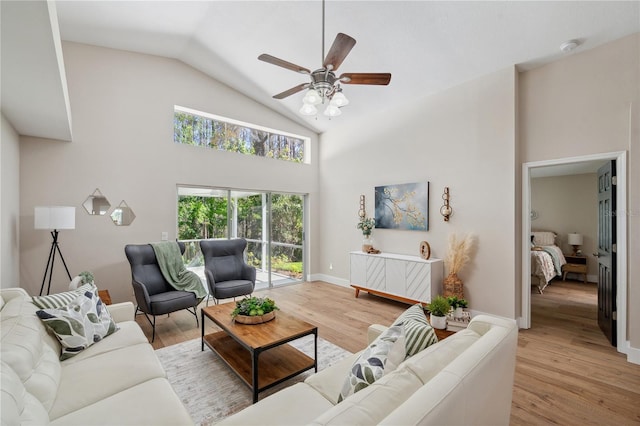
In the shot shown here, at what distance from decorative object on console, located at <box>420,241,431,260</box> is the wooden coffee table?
246cm

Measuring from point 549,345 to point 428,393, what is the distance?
3.20m

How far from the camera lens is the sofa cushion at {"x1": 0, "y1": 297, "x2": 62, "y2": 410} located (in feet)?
4.45

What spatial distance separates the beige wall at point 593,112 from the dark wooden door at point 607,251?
0.66ft

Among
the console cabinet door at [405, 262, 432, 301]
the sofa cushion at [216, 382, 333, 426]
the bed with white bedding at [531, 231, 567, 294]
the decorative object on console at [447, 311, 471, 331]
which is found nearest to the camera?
the sofa cushion at [216, 382, 333, 426]

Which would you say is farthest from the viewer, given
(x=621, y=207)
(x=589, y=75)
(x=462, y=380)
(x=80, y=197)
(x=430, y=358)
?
(x=80, y=197)

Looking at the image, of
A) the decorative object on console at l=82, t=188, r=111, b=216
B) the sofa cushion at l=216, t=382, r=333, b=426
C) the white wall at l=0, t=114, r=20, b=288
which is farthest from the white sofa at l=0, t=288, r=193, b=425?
the decorative object on console at l=82, t=188, r=111, b=216

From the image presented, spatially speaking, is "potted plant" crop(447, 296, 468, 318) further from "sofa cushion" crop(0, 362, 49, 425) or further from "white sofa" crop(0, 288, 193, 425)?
"sofa cushion" crop(0, 362, 49, 425)

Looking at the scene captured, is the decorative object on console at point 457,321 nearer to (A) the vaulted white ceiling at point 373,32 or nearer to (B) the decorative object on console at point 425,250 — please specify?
(B) the decorative object on console at point 425,250

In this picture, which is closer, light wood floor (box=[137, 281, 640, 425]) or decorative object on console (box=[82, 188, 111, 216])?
light wood floor (box=[137, 281, 640, 425])

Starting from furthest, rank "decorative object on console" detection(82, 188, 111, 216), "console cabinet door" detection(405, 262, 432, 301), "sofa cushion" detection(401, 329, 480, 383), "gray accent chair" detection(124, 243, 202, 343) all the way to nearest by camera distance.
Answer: "console cabinet door" detection(405, 262, 432, 301) → "decorative object on console" detection(82, 188, 111, 216) → "gray accent chair" detection(124, 243, 202, 343) → "sofa cushion" detection(401, 329, 480, 383)

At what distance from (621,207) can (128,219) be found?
6029 millimetres

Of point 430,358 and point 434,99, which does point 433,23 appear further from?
point 430,358

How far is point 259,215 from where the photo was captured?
5.66m

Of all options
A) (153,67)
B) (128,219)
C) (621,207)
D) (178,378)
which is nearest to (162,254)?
(128,219)
